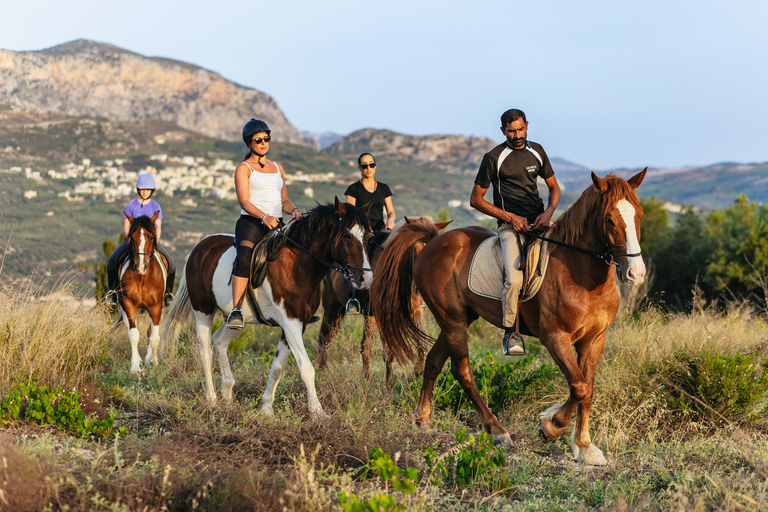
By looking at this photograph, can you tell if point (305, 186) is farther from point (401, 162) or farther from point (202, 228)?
point (401, 162)

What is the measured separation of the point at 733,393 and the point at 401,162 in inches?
4797

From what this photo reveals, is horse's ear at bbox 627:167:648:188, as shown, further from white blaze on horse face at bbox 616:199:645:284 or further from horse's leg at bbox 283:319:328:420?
horse's leg at bbox 283:319:328:420

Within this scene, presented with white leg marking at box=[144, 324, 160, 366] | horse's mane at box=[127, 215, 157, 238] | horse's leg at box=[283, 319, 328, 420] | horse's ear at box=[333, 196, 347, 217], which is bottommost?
white leg marking at box=[144, 324, 160, 366]

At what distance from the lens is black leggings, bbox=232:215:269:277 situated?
5824 mm

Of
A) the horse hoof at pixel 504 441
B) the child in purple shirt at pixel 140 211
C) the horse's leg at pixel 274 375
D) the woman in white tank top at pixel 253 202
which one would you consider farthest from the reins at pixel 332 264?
the child in purple shirt at pixel 140 211

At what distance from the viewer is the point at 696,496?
3889mm

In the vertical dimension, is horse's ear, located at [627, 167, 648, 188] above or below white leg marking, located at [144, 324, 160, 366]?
above

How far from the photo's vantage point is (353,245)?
219 inches

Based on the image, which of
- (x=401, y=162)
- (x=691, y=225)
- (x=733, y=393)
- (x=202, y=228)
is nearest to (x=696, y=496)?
(x=733, y=393)

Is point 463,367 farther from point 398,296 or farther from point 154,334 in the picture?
point 154,334

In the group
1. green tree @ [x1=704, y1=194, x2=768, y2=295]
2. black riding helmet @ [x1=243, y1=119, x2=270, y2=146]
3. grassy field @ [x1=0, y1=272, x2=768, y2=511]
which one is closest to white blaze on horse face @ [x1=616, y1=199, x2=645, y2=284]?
grassy field @ [x1=0, y1=272, x2=768, y2=511]

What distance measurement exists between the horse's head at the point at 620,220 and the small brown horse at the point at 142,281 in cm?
688

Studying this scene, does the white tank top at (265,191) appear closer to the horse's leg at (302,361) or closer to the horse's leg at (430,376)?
the horse's leg at (302,361)

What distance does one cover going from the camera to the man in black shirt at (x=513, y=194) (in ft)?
16.8
